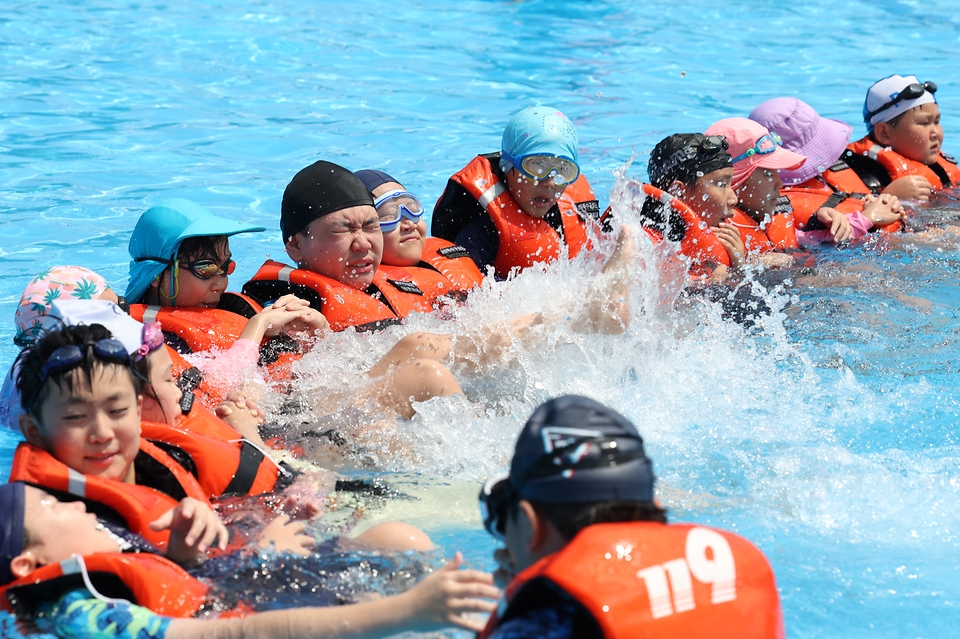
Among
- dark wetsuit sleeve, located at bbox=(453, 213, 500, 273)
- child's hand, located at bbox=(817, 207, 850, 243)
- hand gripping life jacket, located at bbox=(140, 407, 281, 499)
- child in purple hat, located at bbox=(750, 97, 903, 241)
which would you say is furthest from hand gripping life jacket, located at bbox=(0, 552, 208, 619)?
child in purple hat, located at bbox=(750, 97, 903, 241)

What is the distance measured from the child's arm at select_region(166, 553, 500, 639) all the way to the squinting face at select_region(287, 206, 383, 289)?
3.23 m

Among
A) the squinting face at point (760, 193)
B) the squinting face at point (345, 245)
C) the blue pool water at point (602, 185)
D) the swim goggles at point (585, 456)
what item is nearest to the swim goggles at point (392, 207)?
the squinting face at point (345, 245)

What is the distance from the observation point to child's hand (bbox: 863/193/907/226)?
8242 mm

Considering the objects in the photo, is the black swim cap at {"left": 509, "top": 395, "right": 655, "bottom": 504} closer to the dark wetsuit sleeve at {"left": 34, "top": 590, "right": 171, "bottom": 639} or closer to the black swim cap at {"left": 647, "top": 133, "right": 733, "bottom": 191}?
the dark wetsuit sleeve at {"left": 34, "top": 590, "right": 171, "bottom": 639}

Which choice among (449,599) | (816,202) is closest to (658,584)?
(449,599)

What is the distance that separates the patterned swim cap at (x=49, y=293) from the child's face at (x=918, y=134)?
7.17 metres

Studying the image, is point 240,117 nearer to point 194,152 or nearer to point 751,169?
point 194,152

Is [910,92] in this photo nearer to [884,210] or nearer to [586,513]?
[884,210]

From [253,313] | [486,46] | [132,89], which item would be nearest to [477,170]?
[253,313]

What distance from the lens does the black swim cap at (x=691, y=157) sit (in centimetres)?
712

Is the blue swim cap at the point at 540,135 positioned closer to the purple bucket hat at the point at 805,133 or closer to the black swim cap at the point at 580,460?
the purple bucket hat at the point at 805,133

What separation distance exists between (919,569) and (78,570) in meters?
3.02

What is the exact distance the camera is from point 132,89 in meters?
11.4

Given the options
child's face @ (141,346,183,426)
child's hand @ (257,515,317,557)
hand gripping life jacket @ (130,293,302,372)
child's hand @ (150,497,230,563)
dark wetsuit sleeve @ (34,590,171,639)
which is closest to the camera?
dark wetsuit sleeve @ (34,590,171,639)
